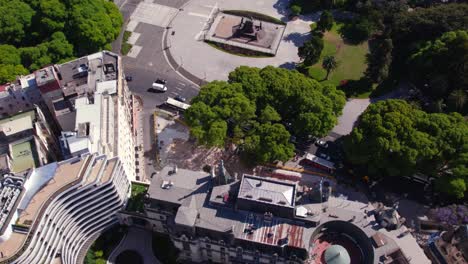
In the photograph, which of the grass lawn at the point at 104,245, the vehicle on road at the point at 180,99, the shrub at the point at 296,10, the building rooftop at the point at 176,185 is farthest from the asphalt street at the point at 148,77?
the shrub at the point at 296,10

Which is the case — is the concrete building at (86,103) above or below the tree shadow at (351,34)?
below

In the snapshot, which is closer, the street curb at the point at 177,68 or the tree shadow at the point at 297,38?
the street curb at the point at 177,68

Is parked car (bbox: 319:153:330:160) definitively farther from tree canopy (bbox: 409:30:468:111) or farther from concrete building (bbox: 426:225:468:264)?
tree canopy (bbox: 409:30:468:111)

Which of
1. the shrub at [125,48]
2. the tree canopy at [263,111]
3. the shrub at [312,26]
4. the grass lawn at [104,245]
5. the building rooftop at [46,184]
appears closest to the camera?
the building rooftop at [46,184]

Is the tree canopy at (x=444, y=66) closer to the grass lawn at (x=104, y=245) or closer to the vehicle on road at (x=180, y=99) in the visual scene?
the vehicle on road at (x=180, y=99)

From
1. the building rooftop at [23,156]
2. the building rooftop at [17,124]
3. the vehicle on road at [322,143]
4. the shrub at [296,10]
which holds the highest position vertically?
the shrub at [296,10]

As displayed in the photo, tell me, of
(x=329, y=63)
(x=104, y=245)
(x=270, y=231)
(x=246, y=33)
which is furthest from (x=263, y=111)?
(x=104, y=245)
